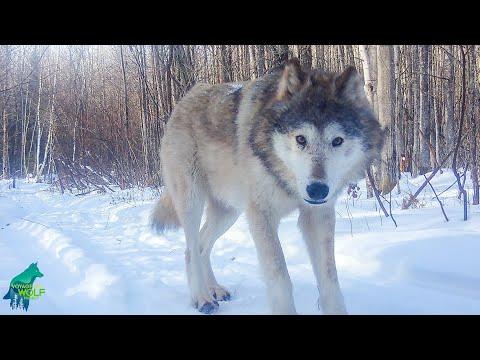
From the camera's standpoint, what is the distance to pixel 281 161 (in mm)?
2766

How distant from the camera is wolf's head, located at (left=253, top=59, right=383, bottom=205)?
252cm

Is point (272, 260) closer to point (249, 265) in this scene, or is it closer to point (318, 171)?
point (318, 171)

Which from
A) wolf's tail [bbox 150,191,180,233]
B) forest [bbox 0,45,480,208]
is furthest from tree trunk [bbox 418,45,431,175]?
wolf's tail [bbox 150,191,180,233]

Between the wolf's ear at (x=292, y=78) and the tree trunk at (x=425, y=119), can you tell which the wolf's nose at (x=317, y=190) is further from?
the tree trunk at (x=425, y=119)

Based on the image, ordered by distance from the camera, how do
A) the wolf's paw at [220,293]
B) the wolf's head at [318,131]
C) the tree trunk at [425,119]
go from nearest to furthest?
the wolf's head at [318,131] → the wolf's paw at [220,293] → the tree trunk at [425,119]

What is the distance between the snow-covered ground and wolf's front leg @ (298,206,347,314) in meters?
0.18

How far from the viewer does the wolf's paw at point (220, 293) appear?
3.41m

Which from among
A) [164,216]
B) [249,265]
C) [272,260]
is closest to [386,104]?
[249,265]

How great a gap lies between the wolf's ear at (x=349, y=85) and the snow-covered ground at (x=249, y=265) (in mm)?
1352

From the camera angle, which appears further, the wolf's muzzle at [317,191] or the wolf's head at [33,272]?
the wolf's head at [33,272]

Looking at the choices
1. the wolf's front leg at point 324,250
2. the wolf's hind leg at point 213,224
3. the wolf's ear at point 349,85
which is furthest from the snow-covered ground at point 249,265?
the wolf's ear at point 349,85

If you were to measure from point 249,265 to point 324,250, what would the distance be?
4.07 feet

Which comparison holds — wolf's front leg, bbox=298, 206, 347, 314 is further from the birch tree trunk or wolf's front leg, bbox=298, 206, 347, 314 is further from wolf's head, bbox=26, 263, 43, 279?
the birch tree trunk
